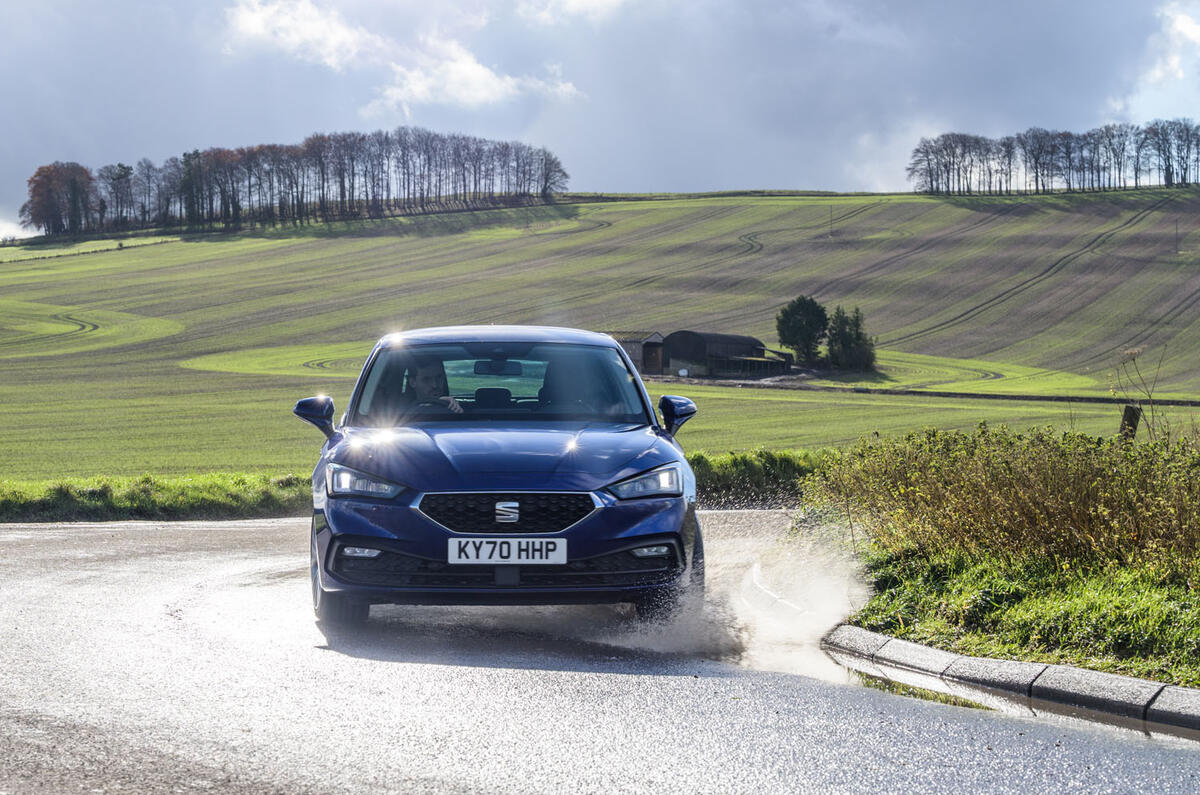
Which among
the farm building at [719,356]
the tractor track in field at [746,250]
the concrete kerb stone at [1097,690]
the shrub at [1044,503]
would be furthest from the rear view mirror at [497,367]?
the tractor track in field at [746,250]

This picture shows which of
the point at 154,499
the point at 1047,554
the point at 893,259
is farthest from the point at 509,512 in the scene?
the point at 893,259

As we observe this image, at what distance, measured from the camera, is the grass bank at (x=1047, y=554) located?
610 centimetres

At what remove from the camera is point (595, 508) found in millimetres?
6617

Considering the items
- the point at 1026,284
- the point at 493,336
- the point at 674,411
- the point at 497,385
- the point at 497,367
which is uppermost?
the point at 1026,284

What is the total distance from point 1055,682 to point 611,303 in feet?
288

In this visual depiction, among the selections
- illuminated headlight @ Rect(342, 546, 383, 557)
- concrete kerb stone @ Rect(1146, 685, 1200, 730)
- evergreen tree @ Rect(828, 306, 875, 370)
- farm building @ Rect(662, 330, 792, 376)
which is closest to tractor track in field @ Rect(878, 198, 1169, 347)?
evergreen tree @ Rect(828, 306, 875, 370)

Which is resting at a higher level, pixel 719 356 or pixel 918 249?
pixel 918 249

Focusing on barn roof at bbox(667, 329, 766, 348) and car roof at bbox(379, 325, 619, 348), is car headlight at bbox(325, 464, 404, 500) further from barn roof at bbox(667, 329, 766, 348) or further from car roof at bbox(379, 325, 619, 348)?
barn roof at bbox(667, 329, 766, 348)

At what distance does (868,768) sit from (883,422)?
4332 centimetres

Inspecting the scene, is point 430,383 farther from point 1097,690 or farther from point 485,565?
point 1097,690

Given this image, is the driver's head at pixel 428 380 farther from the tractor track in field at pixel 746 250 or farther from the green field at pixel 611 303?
the tractor track in field at pixel 746 250

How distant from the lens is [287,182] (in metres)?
145

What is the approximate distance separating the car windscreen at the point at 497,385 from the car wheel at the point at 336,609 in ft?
3.83

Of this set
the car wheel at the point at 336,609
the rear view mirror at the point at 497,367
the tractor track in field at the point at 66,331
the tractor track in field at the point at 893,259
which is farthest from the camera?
the tractor track in field at the point at 893,259
